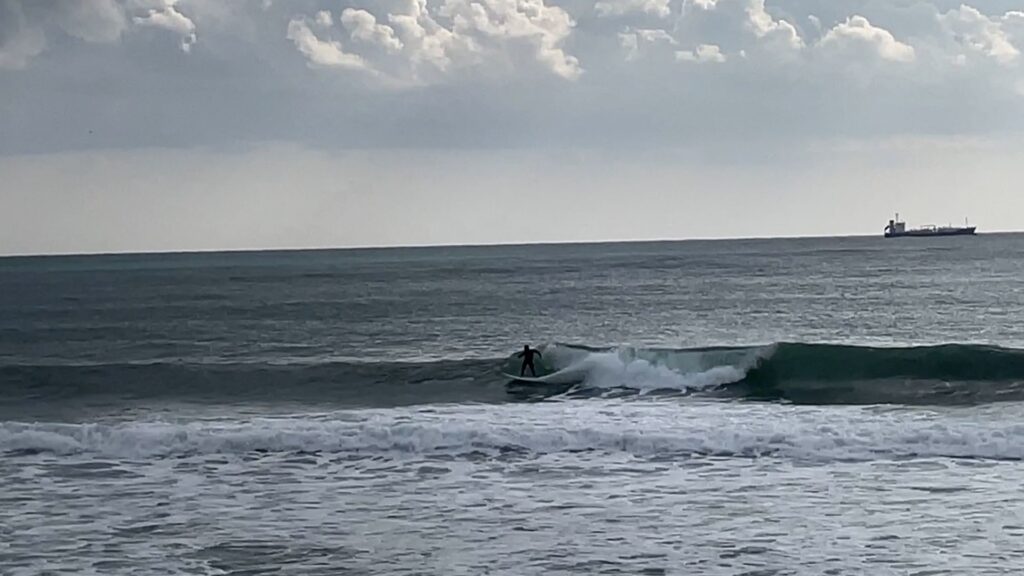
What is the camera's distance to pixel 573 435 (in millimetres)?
16812

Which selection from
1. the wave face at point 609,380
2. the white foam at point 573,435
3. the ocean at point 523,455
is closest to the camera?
the ocean at point 523,455

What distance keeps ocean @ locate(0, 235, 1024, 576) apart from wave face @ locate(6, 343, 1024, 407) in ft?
0.33

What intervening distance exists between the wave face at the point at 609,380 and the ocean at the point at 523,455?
101 mm

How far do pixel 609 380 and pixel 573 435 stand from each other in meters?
9.38

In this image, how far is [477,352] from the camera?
33312mm

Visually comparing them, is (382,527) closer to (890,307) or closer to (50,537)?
(50,537)

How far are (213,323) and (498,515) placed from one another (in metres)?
35.9

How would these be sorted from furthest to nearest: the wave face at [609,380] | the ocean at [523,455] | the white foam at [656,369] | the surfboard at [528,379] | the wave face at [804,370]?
the surfboard at [528,379] < the white foam at [656,369] < the wave face at [609,380] < the wave face at [804,370] < the ocean at [523,455]

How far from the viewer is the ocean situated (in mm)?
11023

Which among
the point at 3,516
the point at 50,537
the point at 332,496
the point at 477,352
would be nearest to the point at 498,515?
the point at 332,496

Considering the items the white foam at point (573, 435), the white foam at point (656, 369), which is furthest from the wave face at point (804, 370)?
the white foam at point (573, 435)

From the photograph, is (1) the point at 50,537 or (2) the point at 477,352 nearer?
(1) the point at 50,537

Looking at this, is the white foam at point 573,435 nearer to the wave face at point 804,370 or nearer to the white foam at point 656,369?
the wave face at point 804,370

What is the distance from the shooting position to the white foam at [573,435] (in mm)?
15859
